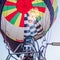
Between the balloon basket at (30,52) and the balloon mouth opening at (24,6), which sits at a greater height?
the balloon mouth opening at (24,6)

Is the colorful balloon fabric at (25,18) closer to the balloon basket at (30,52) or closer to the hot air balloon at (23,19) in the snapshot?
the hot air balloon at (23,19)

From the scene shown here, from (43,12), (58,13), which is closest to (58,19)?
(58,13)

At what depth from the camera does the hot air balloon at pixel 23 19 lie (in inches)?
118

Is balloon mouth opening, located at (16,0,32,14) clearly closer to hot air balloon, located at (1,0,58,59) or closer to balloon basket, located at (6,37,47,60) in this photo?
hot air balloon, located at (1,0,58,59)

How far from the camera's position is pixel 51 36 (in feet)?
10.7

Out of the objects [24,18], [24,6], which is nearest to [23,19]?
[24,18]

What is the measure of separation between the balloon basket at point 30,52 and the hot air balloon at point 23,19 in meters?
0.12

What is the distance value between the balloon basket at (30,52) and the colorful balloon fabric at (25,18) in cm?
13

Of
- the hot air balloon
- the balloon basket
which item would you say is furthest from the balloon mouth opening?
the balloon basket

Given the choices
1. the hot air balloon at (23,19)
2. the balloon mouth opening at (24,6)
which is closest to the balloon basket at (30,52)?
the hot air balloon at (23,19)

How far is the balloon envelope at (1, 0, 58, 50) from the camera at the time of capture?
2.99 m

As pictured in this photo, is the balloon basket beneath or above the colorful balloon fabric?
beneath

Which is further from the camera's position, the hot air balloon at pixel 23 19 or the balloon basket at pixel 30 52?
the hot air balloon at pixel 23 19

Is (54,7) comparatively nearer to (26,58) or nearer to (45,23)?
(45,23)
